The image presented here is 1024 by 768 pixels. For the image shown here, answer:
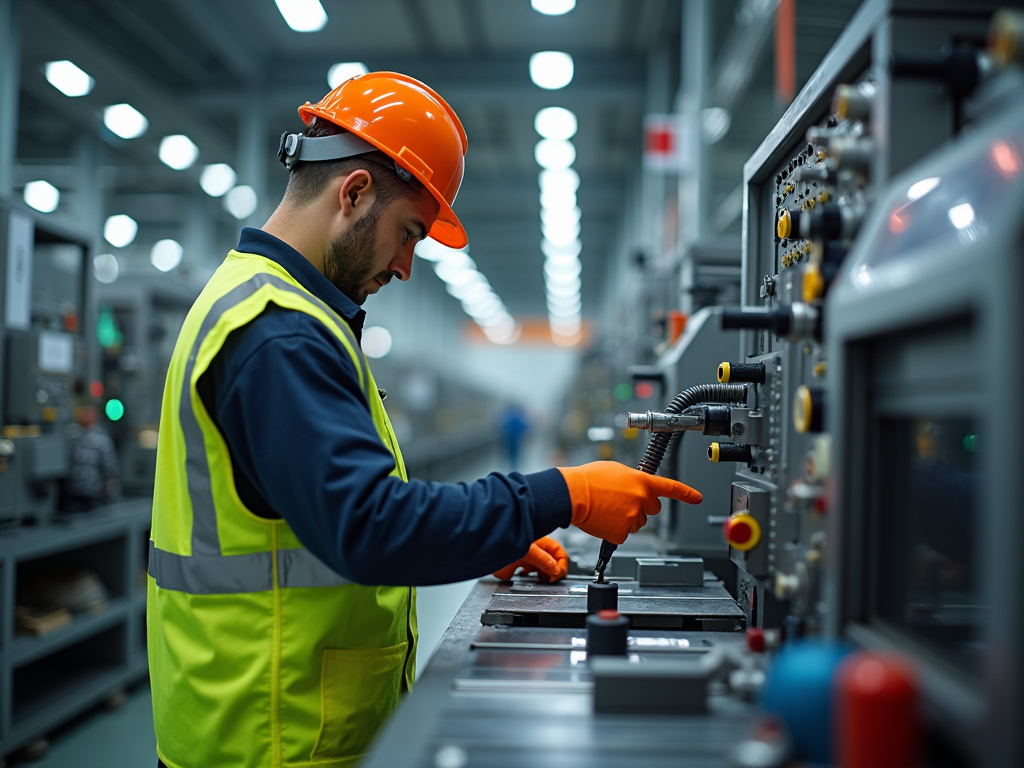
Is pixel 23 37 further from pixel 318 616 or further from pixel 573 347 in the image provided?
pixel 573 347

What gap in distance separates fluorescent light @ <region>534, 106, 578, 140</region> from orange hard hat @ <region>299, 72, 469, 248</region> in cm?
522

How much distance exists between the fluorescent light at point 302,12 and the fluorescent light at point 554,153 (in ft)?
9.50

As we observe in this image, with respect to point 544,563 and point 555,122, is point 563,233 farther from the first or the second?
point 544,563

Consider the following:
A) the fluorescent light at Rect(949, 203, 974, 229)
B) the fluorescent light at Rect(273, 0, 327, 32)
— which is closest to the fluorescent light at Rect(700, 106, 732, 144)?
the fluorescent light at Rect(273, 0, 327, 32)

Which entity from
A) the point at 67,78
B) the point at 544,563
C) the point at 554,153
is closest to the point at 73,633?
the point at 544,563

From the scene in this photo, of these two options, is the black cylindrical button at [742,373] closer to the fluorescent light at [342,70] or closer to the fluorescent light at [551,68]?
the fluorescent light at [551,68]

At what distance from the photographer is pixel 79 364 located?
3.18 metres

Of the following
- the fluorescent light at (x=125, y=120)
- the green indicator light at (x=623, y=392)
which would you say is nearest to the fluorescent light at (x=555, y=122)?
the green indicator light at (x=623, y=392)

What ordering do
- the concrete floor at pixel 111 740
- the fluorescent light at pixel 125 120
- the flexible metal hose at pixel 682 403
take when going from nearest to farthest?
the flexible metal hose at pixel 682 403 < the concrete floor at pixel 111 740 < the fluorescent light at pixel 125 120

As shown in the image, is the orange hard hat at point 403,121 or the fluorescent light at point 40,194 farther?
the fluorescent light at point 40,194

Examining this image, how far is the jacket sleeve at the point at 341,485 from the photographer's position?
963mm

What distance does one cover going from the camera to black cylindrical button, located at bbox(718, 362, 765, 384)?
1208 millimetres

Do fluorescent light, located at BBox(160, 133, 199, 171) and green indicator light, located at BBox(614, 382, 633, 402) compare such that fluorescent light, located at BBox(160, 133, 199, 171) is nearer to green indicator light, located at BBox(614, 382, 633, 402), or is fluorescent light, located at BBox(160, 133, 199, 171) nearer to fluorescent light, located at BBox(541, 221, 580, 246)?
green indicator light, located at BBox(614, 382, 633, 402)

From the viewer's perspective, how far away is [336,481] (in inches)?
37.6
